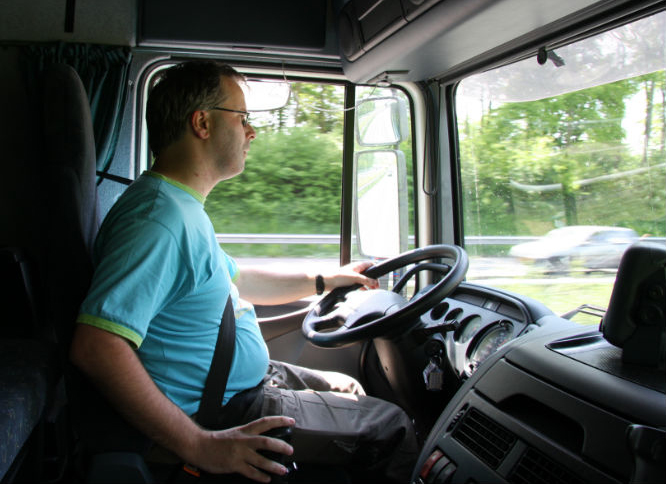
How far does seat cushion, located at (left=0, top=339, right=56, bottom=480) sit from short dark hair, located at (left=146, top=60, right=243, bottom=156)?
2.58 feet

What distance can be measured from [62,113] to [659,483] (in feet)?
5.44

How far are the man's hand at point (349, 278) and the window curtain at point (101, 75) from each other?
3.71 feet

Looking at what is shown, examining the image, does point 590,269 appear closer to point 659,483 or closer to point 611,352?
point 611,352

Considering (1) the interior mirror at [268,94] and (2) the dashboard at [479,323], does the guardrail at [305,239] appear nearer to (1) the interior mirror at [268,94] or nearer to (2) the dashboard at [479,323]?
(2) the dashboard at [479,323]

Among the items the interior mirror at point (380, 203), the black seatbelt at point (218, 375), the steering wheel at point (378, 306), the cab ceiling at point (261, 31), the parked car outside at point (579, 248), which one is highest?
the cab ceiling at point (261, 31)

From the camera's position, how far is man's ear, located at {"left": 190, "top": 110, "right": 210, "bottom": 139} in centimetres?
157

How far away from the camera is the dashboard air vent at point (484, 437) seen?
1.22 m

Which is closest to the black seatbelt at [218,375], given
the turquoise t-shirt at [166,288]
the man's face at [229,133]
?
the turquoise t-shirt at [166,288]

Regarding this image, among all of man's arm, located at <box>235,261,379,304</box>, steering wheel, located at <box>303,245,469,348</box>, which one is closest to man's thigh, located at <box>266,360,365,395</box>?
steering wheel, located at <box>303,245,469,348</box>

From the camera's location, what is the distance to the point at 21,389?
1.53 metres

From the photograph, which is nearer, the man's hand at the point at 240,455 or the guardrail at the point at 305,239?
the man's hand at the point at 240,455

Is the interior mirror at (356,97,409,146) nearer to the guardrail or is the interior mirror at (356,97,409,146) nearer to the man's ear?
the guardrail

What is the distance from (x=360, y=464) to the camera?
1.62 metres

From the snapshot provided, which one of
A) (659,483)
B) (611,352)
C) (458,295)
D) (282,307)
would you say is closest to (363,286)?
(458,295)
